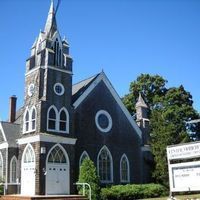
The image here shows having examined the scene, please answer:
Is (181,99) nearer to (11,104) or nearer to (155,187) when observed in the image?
(155,187)

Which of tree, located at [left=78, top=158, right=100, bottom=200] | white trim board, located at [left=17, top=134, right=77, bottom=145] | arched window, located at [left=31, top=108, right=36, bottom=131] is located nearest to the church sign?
tree, located at [left=78, top=158, right=100, bottom=200]

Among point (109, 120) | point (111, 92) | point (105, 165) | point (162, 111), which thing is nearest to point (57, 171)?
point (105, 165)

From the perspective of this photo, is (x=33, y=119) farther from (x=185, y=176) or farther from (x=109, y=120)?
(x=185, y=176)

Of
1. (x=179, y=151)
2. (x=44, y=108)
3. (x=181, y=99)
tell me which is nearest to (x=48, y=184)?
(x=44, y=108)

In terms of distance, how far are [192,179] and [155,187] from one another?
21912 millimetres

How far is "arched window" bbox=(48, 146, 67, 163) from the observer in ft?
93.9

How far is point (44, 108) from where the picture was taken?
29.0 metres

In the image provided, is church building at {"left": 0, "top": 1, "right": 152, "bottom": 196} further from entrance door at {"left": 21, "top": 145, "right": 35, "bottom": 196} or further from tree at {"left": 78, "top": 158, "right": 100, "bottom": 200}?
tree at {"left": 78, "top": 158, "right": 100, "bottom": 200}

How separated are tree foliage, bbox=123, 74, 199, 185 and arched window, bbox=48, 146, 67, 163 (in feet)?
31.8

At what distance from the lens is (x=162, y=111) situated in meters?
46.2

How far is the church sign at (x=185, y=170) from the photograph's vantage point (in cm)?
1206

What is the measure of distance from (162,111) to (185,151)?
112ft

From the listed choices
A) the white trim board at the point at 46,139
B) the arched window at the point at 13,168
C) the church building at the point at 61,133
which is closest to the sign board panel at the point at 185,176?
the church building at the point at 61,133

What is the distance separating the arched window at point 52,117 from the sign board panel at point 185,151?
17535 millimetres
